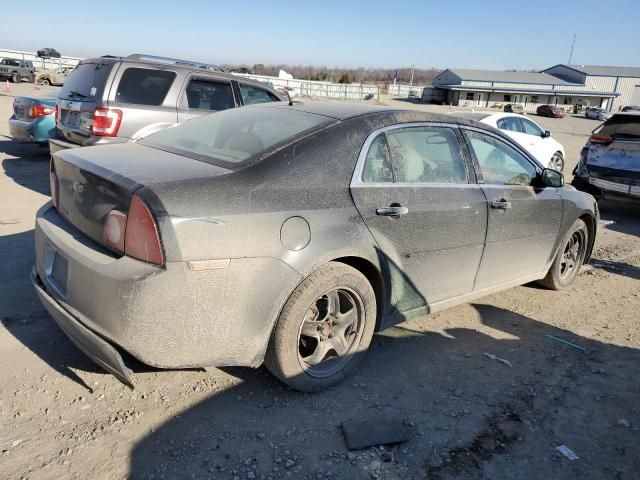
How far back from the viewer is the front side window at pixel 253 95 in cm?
808

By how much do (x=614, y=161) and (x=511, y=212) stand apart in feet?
17.5

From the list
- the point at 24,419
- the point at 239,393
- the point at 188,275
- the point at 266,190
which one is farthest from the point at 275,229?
the point at 24,419

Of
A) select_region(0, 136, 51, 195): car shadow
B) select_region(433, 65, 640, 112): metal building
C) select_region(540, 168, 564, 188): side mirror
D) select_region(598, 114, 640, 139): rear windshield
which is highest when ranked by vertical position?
select_region(433, 65, 640, 112): metal building

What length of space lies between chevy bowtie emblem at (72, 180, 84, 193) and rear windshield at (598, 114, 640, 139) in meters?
8.23

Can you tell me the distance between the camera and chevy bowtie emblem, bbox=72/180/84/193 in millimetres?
2871

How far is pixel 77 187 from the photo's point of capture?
2914 mm

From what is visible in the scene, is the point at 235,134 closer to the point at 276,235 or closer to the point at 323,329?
the point at 276,235

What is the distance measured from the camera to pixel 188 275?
8.04ft

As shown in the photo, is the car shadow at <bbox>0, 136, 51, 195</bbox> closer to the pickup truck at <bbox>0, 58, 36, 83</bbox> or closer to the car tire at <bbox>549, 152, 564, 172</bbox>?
the car tire at <bbox>549, 152, 564, 172</bbox>

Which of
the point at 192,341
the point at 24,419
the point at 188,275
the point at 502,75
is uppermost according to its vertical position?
the point at 502,75

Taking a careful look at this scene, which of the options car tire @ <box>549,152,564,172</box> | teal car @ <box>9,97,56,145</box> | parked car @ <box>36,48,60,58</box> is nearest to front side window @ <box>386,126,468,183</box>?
teal car @ <box>9,97,56,145</box>

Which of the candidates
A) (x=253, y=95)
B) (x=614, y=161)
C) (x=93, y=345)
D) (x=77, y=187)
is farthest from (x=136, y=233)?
(x=614, y=161)

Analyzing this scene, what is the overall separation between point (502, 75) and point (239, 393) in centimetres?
8315

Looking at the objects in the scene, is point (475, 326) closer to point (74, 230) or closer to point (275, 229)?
point (275, 229)
